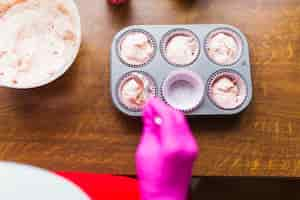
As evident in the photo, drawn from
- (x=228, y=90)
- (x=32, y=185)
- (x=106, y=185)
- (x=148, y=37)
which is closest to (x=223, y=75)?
(x=228, y=90)

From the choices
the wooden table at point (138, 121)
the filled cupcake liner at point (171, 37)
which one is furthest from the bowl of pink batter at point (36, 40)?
the filled cupcake liner at point (171, 37)

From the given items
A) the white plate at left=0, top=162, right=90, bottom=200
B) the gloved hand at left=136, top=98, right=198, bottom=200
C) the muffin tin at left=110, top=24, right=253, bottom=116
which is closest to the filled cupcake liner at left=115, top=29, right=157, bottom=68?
the muffin tin at left=110, top=24, right=253, bottom=116

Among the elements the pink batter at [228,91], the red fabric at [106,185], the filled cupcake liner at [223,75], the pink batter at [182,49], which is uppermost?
the pink batter at [182,49]

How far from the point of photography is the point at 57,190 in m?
0.60

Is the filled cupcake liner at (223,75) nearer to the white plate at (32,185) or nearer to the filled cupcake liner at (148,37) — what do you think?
the filled cupcake liner at (148,37)

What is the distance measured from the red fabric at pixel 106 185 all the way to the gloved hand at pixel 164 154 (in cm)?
5

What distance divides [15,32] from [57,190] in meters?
0.36

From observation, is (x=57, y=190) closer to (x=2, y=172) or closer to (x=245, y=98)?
(x=2, y=172)

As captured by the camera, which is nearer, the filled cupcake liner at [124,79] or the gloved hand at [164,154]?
the gloved hand at [164,154]

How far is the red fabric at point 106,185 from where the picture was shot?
2.57ft

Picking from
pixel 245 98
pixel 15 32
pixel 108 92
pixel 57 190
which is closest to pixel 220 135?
pixel 245 98

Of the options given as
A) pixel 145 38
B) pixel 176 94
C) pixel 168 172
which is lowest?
pixel 168 172

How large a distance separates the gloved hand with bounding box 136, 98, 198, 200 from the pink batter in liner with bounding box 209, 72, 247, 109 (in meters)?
0.10

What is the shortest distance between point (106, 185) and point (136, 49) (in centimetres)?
24
